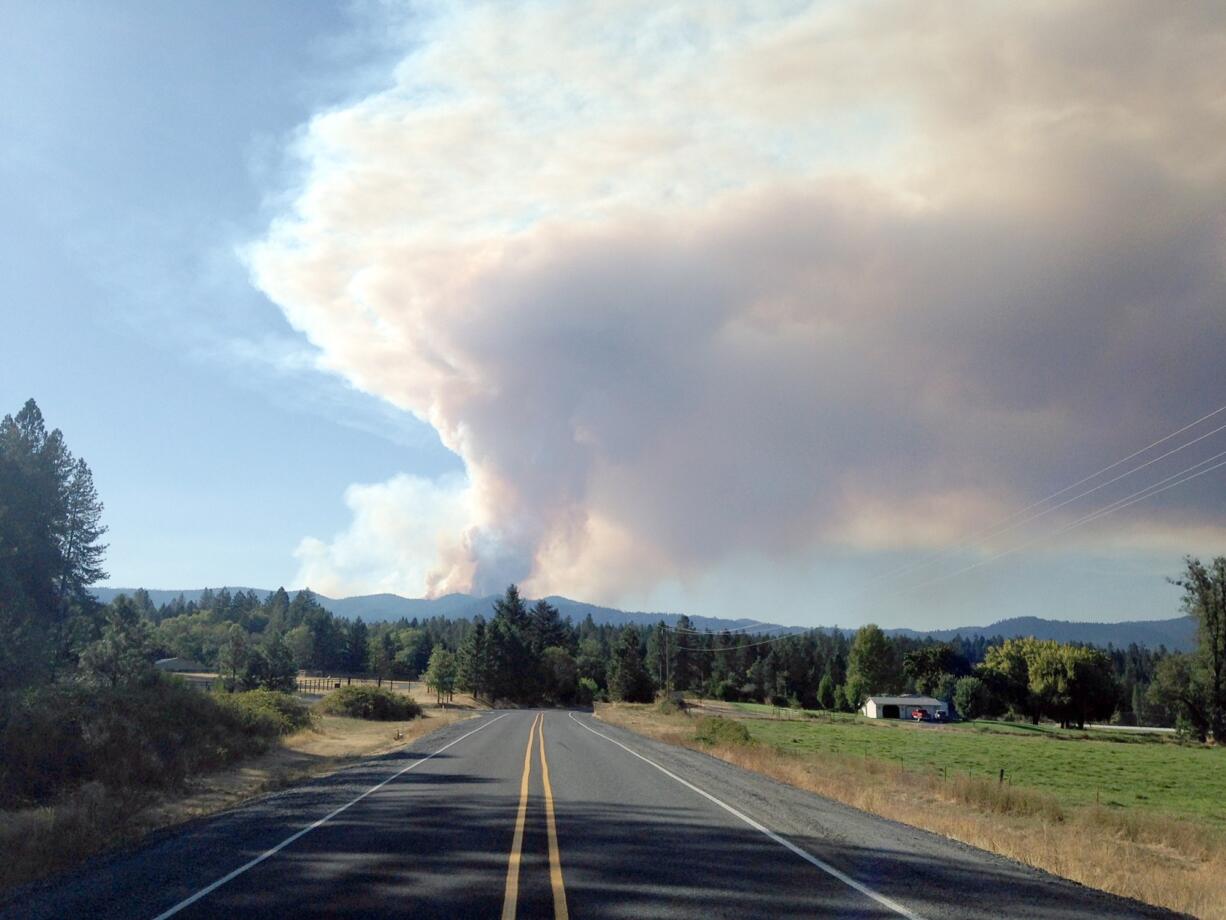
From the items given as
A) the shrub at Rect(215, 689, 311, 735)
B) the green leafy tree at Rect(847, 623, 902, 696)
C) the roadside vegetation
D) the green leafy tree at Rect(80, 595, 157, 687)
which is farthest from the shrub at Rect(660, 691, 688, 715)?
the green leafy tree at Rect(847, 623, 902, 696)

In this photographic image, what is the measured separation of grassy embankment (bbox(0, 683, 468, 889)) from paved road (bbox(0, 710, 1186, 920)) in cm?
175

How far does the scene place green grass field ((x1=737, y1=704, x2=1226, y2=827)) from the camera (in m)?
38.1

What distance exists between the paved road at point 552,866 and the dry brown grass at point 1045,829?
59.4 inches

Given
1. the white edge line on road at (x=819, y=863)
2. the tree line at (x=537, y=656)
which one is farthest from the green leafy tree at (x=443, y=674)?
the white edge line on road at (x=819, y=863)

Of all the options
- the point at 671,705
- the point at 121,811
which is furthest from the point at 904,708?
the point at 121,811

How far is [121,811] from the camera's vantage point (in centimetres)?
1875

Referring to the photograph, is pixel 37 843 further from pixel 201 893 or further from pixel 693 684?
pixel 693 684

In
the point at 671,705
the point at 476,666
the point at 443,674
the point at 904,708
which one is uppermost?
the point at 476,666

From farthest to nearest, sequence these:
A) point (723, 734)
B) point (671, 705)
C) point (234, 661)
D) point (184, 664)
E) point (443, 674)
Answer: point (184, 664) < point (443, 674) < point (671, 705) < point (234, 661) < point (723, 734)

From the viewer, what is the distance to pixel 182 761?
27.7 metres

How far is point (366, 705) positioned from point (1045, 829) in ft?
195

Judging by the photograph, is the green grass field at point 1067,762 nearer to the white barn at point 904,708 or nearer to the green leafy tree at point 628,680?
the white barn at point 904,708

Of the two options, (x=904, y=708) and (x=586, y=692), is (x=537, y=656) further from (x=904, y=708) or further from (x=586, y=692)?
(x=904, y=708)

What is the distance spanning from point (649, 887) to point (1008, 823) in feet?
51.8
